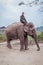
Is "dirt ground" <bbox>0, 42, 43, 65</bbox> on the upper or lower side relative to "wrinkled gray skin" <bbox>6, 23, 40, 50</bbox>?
lower

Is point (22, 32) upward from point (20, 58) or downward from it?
upward

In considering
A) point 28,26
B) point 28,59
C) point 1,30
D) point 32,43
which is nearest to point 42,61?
point 28,59

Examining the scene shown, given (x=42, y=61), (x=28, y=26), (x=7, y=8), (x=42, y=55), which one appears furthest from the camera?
(x=7, y=8)

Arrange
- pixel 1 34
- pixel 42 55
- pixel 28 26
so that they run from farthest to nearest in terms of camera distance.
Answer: pixel 1 34
pixel 28 26
pixel 42 55

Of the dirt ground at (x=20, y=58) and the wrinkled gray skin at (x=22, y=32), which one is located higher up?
the wrinkled gray skin at (x=22, y=32)

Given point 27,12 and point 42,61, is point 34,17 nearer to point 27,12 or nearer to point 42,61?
point 27,12

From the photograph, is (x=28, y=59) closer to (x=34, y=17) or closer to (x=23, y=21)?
(x=23, y=21)

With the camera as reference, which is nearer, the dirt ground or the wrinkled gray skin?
the dirt ground

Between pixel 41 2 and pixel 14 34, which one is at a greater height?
pixel 41 2

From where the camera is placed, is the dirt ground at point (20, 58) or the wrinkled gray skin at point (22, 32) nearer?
the dirt ground at point (20, 58)

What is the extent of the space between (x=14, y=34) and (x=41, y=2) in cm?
285

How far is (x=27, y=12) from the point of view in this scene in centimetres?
1497

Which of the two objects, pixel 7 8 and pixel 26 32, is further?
pixel 7 8

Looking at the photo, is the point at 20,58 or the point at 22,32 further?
the point at 22,32
